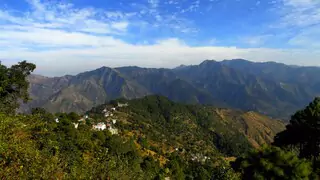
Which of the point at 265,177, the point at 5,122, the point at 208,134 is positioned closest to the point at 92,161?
the point at 5,122

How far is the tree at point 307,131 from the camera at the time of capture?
3888 cm

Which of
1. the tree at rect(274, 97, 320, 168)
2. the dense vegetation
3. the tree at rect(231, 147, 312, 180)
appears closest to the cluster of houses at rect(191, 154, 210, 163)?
the dense vegetation

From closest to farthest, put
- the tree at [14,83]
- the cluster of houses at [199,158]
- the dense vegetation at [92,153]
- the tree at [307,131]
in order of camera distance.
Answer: the dense vegetation at [92,153]
the tree at [307,131]
the tree at [14,83]
the cluster of houses at [199,158]

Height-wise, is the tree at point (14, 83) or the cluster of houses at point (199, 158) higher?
the tree at point (14, 83)

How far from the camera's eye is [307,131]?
40.0 metres

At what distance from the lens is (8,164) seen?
11.0 metres

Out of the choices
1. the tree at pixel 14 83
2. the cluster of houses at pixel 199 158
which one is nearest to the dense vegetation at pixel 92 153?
the tree at pixel 14 83

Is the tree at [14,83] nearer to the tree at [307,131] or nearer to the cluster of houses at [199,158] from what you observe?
the tree at [307,131]

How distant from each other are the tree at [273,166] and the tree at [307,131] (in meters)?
13.4

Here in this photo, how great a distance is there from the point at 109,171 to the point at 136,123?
149m

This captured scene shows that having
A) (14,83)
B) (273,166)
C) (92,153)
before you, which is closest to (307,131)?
(273,166)

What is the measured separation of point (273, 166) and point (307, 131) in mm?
16457

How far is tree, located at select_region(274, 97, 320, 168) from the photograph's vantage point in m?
38.9

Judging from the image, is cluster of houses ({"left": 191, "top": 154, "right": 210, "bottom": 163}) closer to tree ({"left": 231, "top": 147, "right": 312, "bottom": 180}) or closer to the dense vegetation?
the dense vegetation
